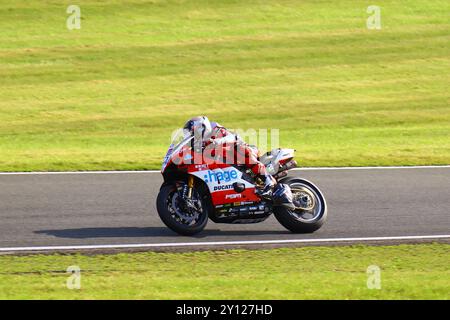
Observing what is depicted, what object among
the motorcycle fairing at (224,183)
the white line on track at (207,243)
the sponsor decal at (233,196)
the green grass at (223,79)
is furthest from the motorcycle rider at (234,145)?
the green grass at (223,79)

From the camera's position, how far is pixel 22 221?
41.6 feet

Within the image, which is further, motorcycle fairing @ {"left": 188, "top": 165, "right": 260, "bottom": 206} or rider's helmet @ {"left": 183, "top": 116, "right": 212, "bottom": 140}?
motorcycle fairing @ {"left": 188, "top": 165, "right": 260, "bottom": 206}

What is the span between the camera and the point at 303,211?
12.2 m

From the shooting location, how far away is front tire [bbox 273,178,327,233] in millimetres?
12086

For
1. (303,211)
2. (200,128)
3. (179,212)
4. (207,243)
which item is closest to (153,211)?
(179,212)

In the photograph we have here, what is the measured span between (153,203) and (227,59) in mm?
14959

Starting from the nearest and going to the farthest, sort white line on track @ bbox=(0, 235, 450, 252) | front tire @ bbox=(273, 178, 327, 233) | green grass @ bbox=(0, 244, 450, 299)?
1. green grass @ bbox=(0, 244, 450, 299)
2. white line on track @ bbox=(0, 235, 450, 252)
3. front tire @ bbox=(273, 178, 327, 233)

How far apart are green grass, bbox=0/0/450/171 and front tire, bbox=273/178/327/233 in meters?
5.51

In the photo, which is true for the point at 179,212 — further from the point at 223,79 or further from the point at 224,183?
the point at 223,79

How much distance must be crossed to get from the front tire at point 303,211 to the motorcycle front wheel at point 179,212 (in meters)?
0.95

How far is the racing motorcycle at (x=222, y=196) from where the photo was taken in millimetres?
11734

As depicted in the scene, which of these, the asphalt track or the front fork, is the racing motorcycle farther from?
the asphalt track

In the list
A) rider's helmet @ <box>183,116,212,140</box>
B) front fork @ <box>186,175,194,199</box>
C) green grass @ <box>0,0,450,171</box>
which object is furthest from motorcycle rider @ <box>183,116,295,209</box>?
green grass @ <box>0,0,450,171</box>
